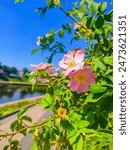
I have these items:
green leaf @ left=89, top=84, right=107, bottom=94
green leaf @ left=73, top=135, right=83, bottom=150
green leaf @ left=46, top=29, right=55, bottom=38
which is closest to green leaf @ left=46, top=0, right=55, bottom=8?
green leaf @ left=46, top=29, right=55, bottom=38

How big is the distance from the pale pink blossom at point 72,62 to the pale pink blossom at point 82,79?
0.02m

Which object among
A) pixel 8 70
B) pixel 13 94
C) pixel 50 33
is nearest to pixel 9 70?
pixel 8 70

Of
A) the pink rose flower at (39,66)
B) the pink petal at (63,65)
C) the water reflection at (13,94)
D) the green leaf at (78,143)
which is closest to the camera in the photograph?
the green leaf at (78,143)

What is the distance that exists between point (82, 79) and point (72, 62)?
72 mm

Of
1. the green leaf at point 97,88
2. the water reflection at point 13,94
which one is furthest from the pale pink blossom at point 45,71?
the water reflection at point 13,94

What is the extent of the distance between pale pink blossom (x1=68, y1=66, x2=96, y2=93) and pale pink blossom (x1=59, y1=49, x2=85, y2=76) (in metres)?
0.02

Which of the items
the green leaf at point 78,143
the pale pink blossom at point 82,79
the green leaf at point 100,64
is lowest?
the green leaf at point 78,143

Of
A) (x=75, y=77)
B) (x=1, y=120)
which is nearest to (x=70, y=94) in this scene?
(x=75, y=77)

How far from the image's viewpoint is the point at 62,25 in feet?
7.79

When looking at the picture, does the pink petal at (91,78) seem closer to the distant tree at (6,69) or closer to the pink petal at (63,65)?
the pink petal at (63,65)

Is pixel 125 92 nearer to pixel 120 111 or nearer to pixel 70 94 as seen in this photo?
pixel 120 111

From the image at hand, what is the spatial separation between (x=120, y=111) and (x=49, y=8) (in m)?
0.91

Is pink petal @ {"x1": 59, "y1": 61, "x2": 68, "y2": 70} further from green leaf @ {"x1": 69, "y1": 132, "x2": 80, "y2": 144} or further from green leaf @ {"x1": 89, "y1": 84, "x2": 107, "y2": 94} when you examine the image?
green leaf @ {"x1": 69, "y1": 132, "x2": 80, "y2": 144}

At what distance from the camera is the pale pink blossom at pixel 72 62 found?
1465 millimetres
